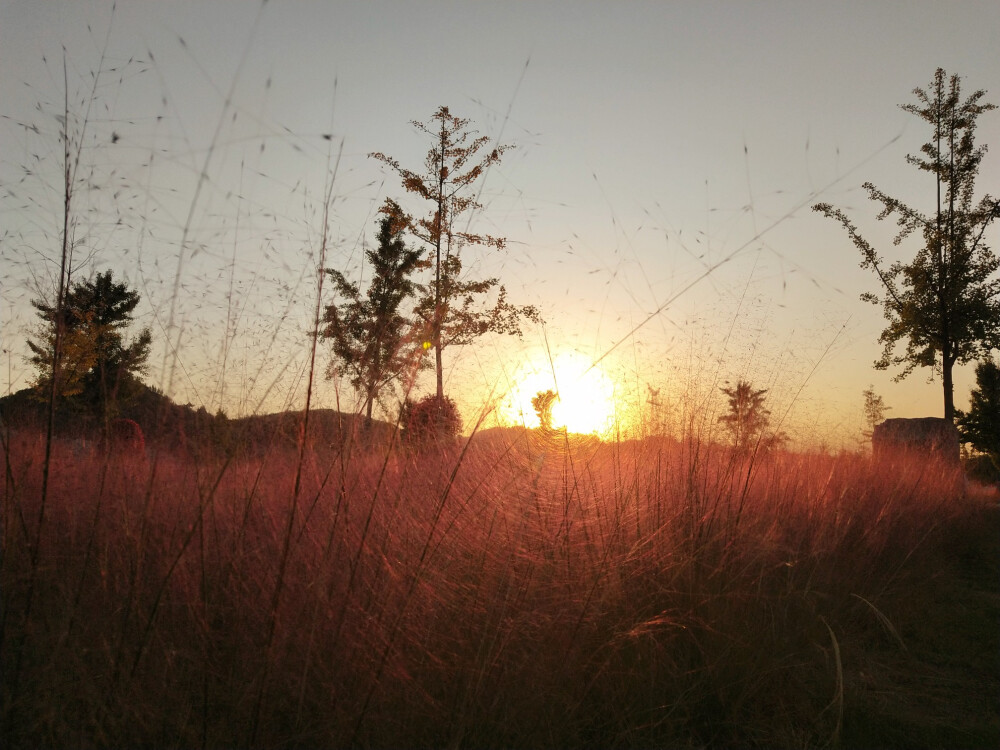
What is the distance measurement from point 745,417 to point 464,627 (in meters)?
2.41

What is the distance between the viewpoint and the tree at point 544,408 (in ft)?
10.2

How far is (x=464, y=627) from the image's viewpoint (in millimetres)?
1915

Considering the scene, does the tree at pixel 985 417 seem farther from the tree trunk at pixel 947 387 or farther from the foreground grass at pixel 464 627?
the foreground grass at pixel 464 627

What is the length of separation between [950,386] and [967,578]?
8948 millimetres

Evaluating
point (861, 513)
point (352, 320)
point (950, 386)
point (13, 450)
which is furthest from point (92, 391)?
point (950, 386)

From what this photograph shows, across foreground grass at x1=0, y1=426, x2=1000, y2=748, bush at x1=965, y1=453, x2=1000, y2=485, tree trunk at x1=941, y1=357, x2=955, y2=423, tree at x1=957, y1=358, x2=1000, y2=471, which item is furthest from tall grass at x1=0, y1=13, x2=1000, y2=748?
bush at x1=965, y1=453, x2=1000, y2=485

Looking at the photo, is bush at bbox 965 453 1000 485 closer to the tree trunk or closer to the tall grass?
the tree trunk

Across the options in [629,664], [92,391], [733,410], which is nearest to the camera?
[629,664]

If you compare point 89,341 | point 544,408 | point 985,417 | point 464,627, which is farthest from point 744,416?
→ point 985,417

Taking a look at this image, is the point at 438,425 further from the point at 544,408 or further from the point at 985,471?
the point at 985,471

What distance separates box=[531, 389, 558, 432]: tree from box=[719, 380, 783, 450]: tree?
1.03m

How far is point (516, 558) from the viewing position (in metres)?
2.22

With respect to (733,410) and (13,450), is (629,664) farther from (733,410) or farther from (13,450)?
(13,450)

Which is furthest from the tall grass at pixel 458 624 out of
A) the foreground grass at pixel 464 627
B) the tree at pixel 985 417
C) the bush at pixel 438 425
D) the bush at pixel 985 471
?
the bush at pixel 985 471
